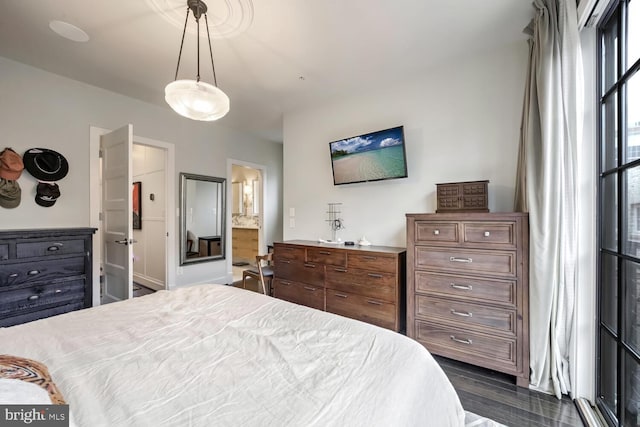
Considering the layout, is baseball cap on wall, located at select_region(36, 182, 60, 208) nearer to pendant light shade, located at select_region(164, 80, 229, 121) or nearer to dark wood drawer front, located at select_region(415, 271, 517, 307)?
pendant light shade, located at select_region(164, 80, 229, 121)

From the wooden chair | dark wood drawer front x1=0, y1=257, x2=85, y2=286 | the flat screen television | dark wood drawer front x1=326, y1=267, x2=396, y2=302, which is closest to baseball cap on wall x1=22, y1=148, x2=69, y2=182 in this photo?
dark wood drawer front x1=0, y1=257, x2=85, y2=286

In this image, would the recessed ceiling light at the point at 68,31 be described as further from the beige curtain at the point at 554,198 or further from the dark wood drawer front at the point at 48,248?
the beige curtain at the point at 554,198

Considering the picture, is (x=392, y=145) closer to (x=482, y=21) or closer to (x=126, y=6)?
(x=482, y=21)

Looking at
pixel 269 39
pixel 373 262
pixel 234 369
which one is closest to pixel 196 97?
pixel 269 39

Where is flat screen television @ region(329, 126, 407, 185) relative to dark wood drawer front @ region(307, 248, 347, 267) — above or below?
above

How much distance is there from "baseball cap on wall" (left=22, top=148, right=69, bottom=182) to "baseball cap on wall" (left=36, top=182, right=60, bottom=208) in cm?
7

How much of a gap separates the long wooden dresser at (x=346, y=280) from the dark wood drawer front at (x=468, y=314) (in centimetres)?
27

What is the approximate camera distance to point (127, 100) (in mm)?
3539

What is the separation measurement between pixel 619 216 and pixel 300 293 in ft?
8.60

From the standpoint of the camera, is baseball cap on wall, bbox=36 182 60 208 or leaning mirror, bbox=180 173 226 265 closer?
baseball cap on wall, bbox=36 182 60 208

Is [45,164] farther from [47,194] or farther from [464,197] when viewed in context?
[464,197]

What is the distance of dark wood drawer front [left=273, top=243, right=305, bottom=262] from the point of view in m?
3.09

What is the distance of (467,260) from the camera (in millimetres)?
2102

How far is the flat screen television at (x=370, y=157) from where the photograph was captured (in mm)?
2875
